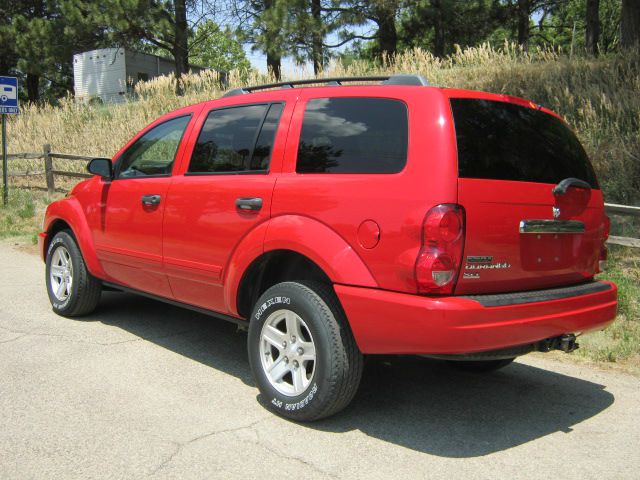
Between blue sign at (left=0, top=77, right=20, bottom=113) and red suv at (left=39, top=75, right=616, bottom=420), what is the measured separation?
424 inches

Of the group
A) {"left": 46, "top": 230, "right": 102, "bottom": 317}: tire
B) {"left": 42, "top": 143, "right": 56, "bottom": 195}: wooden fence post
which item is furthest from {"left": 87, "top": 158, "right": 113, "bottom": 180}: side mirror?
{"left": 42, "top": 143, "right": 56, "bottom": 195}: wooden fence post

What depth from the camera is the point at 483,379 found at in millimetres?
4828

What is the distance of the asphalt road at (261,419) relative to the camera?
3.34 m

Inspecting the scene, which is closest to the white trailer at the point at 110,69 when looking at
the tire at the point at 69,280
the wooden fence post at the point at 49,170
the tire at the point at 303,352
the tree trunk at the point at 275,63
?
the tree trunk at the point at 275,63

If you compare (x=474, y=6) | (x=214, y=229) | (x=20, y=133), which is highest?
(x=474, y=6)

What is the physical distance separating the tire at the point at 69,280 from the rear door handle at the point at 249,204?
2.35 meters

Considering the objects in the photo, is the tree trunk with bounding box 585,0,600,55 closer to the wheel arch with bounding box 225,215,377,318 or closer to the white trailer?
the wheel arch with bounding box 225,215,377,318

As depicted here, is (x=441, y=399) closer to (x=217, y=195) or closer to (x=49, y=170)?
(x=217, y=195)

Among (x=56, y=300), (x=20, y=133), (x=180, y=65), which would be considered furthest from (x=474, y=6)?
(x=56, y=300)

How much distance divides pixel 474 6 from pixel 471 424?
21099 millimetres

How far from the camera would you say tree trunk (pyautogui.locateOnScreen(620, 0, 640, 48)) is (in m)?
11.0

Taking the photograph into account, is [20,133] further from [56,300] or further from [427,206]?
[427,206]

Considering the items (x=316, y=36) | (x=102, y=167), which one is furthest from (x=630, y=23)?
(x=316, y=36)

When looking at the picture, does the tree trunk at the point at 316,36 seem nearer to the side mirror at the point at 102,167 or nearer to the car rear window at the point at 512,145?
the side mirror at the point at 102,167
